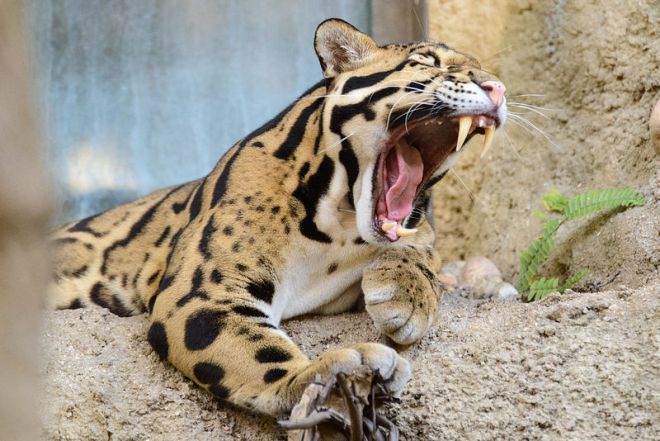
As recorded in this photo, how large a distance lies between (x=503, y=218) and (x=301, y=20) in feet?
6.52

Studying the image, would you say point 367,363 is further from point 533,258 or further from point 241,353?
point 533,258

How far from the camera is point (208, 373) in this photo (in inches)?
140

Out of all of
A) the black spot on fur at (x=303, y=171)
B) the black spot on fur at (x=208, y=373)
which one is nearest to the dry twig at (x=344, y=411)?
the black spot on fur at (x=208, y=373)

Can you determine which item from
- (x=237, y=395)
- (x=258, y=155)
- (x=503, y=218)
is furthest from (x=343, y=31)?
(x=503, y=218)

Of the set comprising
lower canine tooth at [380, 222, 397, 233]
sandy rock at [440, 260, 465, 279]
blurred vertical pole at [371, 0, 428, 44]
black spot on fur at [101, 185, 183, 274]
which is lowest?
sandy rock at [440, 260, 465, 279]

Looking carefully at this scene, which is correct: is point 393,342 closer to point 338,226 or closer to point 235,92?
point 338,226

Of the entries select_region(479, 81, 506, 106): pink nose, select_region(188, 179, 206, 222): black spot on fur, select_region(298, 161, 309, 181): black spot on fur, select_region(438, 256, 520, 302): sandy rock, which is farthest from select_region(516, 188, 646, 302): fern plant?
select_region(188, 179, 206, 222): black spot on fur

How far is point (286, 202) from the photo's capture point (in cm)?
410

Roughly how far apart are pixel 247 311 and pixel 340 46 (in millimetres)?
1264

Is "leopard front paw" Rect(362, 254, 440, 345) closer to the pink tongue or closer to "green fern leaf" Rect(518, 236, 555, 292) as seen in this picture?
the pink tongue

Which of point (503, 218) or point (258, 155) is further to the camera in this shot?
point (503, 218)

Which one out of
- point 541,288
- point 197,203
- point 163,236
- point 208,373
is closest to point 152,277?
→ point 163,236

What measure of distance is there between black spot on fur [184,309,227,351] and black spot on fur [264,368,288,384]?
0.34m

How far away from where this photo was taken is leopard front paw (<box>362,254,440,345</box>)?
370 centimetres
